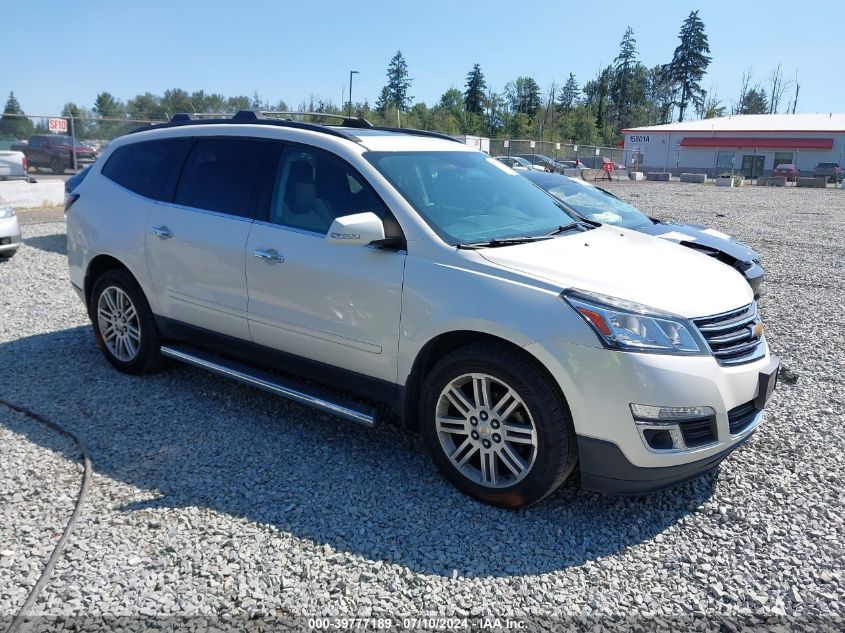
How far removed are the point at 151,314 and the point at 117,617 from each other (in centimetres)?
278

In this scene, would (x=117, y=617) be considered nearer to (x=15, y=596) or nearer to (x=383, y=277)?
(x=15, y=596)

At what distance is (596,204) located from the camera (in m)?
8.26

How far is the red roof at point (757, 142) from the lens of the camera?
180 ft

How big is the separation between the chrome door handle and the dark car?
3.88 metres

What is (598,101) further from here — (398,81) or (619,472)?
(619,472)

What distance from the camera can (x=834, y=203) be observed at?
2681cm

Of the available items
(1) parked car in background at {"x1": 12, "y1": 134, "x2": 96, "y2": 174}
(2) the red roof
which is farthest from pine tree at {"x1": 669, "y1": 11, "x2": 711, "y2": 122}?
(1) parked car in background at {"x1": 12, "y1": 134, "x2": 96, "y2": 174}

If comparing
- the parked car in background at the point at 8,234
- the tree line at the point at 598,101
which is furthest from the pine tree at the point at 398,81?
the parked car in background at the point at 8,234

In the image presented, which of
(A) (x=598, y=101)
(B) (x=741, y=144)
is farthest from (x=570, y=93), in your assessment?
(B) (x=741, y=144)

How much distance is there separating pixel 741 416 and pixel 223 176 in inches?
140

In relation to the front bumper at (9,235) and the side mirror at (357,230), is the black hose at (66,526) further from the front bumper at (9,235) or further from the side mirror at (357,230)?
the front bumper at (9,235)

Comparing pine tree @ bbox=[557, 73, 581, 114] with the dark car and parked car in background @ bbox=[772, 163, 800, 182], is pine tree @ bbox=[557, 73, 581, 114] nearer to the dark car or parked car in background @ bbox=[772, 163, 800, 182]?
parked car in background @ bbox=[772, 163, 800, 182]

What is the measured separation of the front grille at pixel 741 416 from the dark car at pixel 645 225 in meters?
Result: 3.89

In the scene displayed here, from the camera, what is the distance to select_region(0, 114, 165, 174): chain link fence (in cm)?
2058
